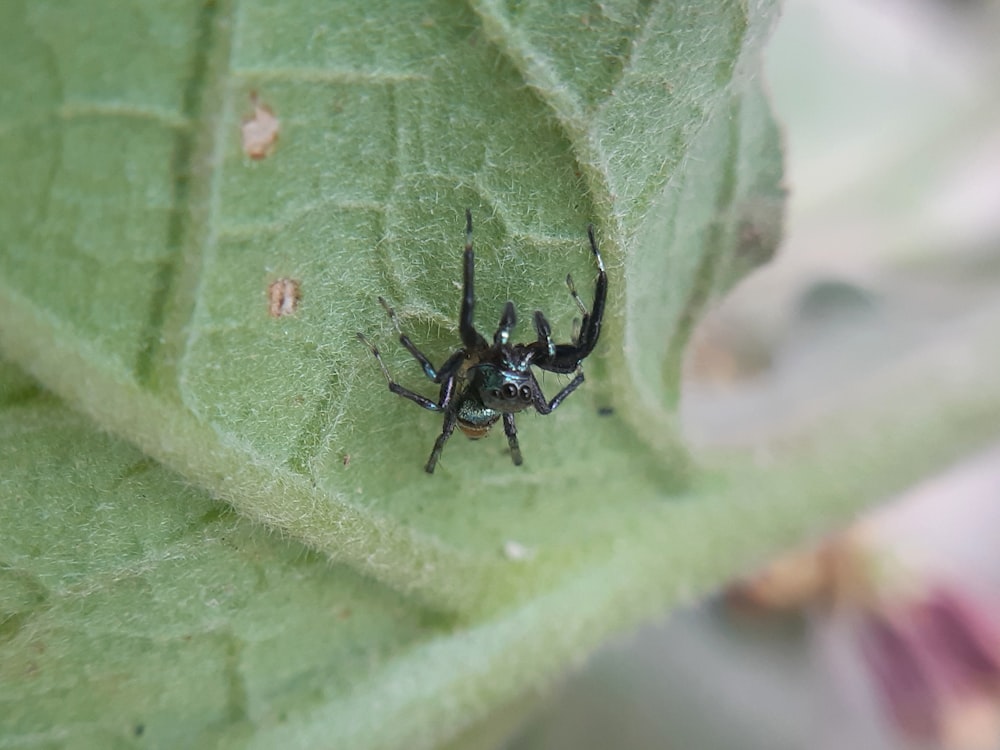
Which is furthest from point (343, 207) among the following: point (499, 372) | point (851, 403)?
point (851, 403)

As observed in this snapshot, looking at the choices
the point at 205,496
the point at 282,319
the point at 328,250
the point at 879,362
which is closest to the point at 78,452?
the point at 205,496

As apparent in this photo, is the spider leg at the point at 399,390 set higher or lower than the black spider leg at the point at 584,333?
lower

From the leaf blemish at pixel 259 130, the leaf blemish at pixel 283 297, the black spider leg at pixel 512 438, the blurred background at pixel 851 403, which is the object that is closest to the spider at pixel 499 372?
the black spider leg at pixel 512 438

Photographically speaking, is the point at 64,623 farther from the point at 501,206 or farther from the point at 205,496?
the point at 501,206

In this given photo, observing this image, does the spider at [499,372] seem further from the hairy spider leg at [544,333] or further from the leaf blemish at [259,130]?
the leaf blemish at [259,130]

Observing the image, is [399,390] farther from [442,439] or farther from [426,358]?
[442,439]

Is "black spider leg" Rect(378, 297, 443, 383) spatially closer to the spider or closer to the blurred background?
the spider

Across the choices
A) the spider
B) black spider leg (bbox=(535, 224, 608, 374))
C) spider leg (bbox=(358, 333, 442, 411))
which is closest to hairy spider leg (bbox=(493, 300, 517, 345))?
the spider

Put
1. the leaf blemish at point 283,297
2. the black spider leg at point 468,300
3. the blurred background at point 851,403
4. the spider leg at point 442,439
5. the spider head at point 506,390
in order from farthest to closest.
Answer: the blurred background at point 851,403
the spider head at point 506,390
the spider leg at point 442,439
the black spider leg at point 468,300
the leaf blemish at point 283,297
